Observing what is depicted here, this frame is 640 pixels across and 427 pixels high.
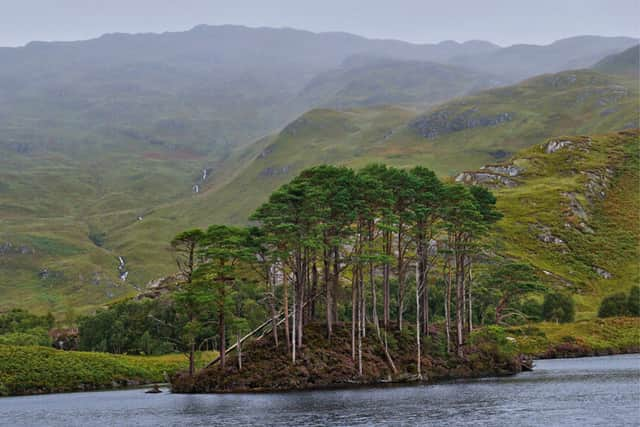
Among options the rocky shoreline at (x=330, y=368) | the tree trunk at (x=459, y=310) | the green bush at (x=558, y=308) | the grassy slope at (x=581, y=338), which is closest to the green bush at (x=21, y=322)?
the rocky shoreline at (x=330, y=368)

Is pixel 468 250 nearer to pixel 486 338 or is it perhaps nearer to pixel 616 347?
pixel 486 338

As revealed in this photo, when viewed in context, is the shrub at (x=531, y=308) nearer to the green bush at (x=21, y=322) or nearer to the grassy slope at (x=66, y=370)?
the grassy slope at (x=66, y=370)

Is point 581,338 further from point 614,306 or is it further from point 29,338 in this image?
point 29,338

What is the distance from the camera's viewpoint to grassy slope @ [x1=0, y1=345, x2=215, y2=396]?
10988 centimetres

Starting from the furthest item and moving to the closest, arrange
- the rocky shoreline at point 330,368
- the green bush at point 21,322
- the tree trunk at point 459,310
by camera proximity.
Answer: the green bush at point 21,322 < the tree trunk at point 459,310 < the rocky shoreline at point 330,368

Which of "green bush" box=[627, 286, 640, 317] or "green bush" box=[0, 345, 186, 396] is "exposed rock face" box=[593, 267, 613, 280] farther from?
"green bush" box=[0, 345, 186, 396]

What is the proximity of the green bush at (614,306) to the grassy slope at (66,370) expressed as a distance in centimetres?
8815

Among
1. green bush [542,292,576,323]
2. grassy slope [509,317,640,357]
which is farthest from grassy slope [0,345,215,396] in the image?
green bush [542,292,576,323]

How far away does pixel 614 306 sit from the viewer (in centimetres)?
15525

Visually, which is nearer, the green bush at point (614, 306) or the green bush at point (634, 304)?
the green bush at point (634, 304)

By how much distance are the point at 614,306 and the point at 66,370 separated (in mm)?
114507

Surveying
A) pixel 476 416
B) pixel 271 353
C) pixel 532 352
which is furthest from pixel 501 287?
pixel 476 416

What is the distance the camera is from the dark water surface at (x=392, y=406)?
58594 mm

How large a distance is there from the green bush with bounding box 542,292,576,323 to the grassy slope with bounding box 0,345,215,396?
77224 millimetres
